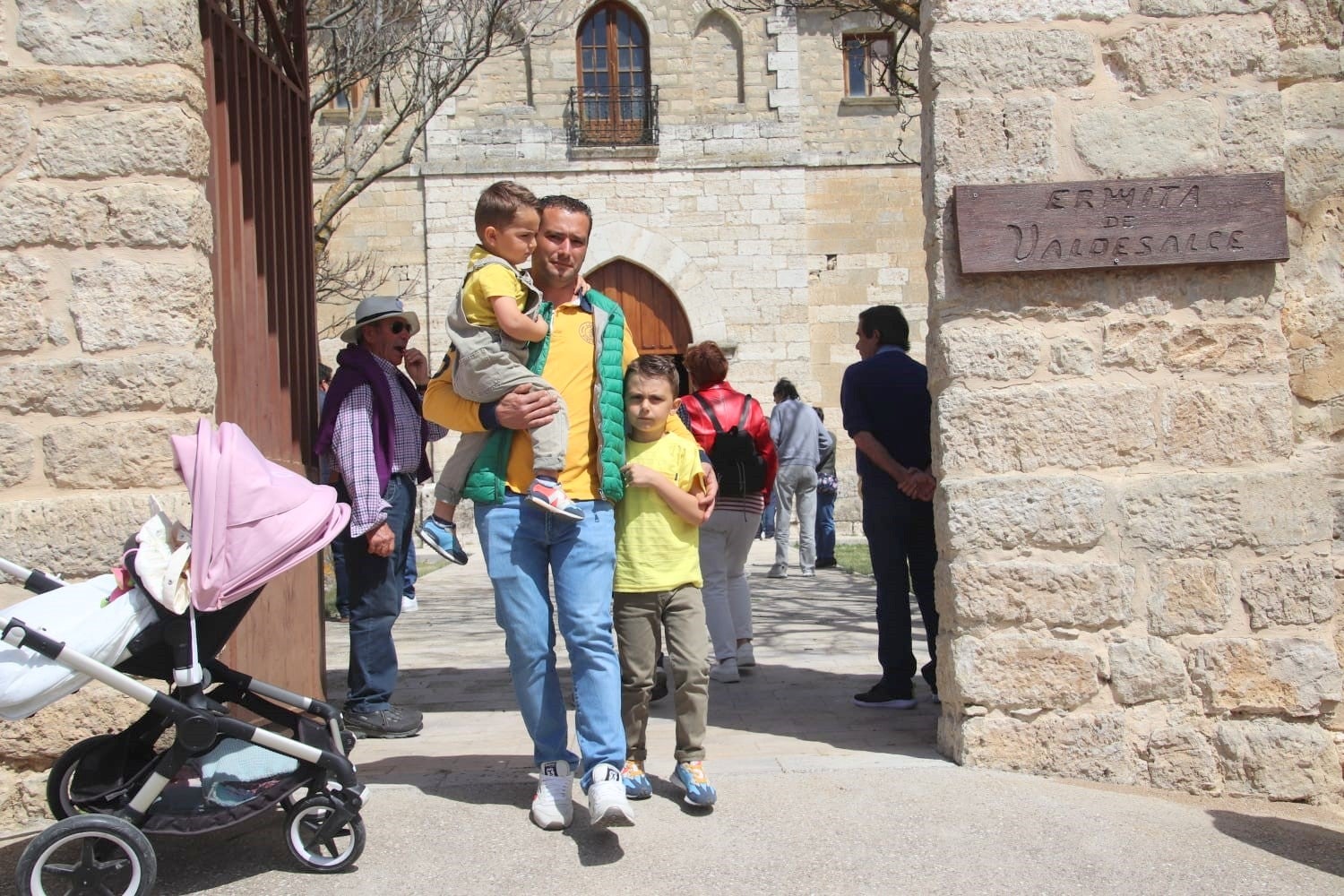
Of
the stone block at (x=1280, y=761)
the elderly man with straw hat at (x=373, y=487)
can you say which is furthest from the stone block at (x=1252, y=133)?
the elderly man with straw hat at (x=373, y=487)

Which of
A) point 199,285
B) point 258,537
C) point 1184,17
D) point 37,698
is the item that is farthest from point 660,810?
point 1184,17

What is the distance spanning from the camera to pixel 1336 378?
Result: 14.9 feet

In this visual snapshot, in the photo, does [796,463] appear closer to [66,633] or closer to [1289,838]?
[1289,838]

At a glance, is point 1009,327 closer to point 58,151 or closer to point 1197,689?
point 1197,689

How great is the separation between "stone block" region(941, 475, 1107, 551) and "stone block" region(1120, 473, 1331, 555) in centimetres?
15

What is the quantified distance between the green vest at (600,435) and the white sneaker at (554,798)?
845 mm

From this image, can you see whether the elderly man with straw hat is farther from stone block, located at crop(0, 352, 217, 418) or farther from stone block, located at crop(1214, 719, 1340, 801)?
stone block, located at crop(1214, 719, 1340, 801)

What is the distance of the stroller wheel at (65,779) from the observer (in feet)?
11.1

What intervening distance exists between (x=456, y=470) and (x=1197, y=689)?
2.61 m

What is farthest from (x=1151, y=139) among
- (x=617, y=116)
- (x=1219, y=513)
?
(x=617, y=116)

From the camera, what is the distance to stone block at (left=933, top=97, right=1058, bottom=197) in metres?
4.42

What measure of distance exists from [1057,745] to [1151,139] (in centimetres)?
214

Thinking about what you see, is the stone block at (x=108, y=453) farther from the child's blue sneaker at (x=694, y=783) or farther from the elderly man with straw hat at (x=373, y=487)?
the child's blue sneaker at (x=694, y=783)

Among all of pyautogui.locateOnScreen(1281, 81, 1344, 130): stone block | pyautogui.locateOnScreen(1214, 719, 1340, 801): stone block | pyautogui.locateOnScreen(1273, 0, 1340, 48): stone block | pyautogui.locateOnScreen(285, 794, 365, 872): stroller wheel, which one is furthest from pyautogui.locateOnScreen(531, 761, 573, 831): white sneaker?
pyautogui.locateOnScreen(1273, 0, 1340, 48): stone block
